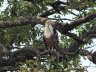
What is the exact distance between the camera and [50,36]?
8.59 metres

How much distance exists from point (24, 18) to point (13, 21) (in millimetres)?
273

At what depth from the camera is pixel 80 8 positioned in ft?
29.6

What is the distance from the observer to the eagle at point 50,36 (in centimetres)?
844

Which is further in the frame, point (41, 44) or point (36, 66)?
point (41, 44)

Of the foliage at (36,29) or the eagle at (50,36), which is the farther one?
the eagle at (50,36)

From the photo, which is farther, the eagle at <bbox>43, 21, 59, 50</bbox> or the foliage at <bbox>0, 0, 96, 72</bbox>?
the eagle at <bbox>43, 21, 59, 50</bbox>

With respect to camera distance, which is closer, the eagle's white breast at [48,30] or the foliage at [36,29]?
the foliage at [36,29]

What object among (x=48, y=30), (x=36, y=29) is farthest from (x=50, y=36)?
(x=36, y=29)

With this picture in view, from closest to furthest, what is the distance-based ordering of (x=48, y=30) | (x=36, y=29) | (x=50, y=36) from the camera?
(x=48, y=30)
(x=50, y=36)
(x=36, y=29)

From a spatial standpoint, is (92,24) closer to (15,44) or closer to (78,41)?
(78,41)

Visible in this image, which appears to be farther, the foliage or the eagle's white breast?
the eagle's white breast

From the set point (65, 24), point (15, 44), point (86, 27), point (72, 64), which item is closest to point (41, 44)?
point (15, 44)

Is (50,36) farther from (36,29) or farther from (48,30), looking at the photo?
(36,29)

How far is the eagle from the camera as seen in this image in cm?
844
